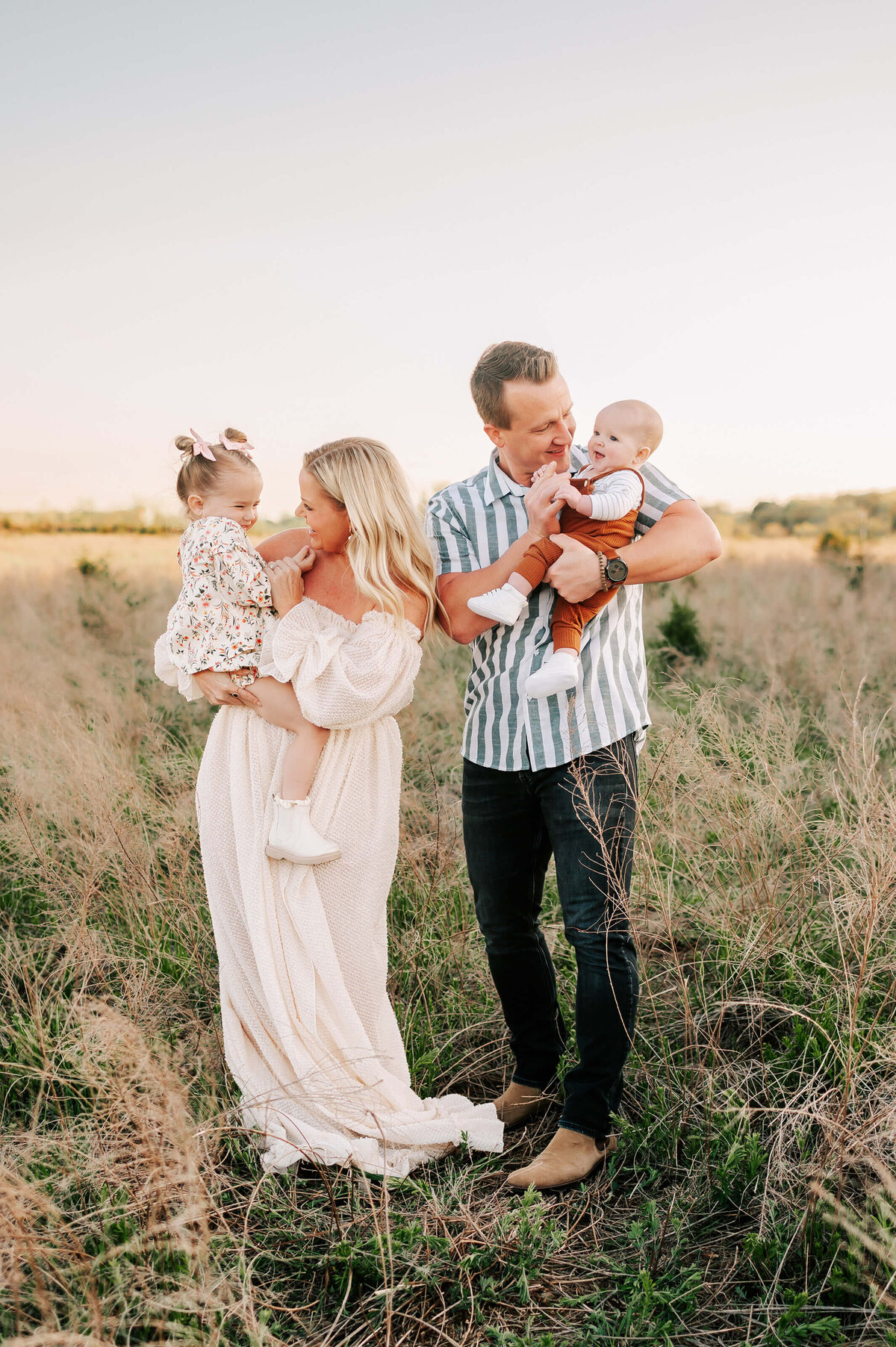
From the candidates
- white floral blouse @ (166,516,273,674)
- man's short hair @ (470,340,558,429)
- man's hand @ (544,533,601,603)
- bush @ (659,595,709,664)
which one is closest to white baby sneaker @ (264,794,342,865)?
white floral blouse @ (166,516,273,674)

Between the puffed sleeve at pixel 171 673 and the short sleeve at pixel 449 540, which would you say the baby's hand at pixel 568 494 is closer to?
the short sleeve at pixel 449 540

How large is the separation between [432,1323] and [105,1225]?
79cm

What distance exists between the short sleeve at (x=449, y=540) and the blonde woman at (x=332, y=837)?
5.5 inches

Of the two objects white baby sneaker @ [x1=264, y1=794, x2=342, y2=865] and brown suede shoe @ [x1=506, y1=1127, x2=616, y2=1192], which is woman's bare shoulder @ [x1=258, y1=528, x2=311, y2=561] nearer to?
white baby sneaker @ [x1=264, y1=794, x2=342, y2=865]

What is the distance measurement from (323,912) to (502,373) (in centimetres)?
167

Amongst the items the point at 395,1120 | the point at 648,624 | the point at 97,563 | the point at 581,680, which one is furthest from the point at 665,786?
the point at 97,563

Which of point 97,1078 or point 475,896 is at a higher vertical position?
point 475,896

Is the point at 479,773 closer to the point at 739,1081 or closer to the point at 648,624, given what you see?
the point at 739,1081

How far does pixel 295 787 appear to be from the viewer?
2.60 metres

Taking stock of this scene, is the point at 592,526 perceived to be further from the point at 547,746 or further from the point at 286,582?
the point at 286,582

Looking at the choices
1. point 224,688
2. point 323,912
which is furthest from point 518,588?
point 323,912

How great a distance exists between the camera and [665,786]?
11.8 feet

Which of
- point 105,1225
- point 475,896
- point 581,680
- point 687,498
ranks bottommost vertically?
point 105,1225

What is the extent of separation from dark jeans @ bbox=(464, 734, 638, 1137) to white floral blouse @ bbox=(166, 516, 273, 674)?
812mm
